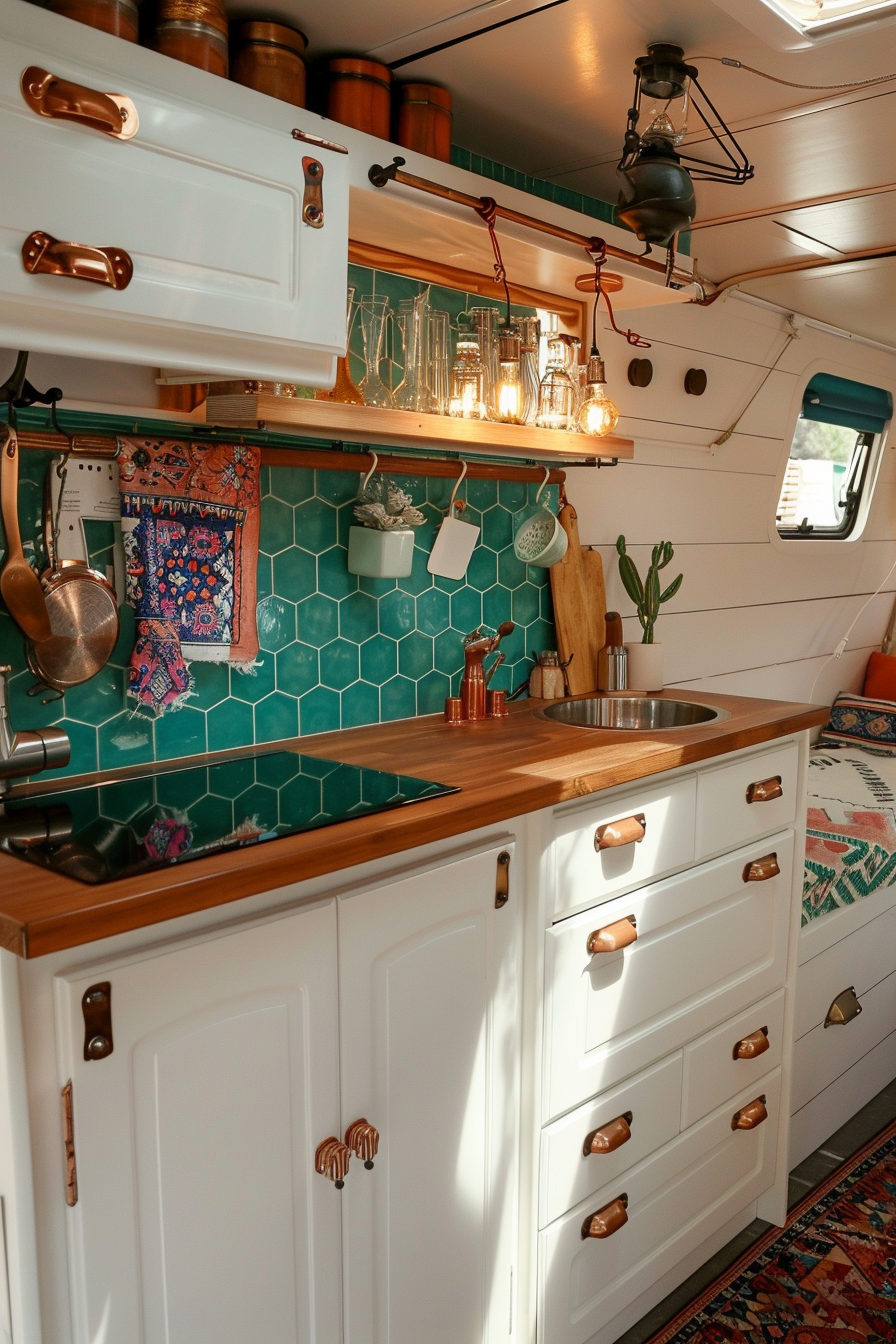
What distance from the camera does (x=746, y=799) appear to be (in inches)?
85.7

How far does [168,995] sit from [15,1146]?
0.69 ft

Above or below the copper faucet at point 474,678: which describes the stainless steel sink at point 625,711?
below

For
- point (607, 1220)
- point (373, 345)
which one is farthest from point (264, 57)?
point (607, 1220)

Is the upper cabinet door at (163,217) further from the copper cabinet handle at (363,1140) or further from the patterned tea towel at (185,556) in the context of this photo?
the copper cabinet handle at (363,1140)

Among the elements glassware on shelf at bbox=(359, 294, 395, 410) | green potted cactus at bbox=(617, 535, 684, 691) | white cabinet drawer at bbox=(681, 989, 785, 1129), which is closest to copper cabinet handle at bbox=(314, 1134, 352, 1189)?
white cabinet drawer at bbox=(681, 989, 785, 1129)

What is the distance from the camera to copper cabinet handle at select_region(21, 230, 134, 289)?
48.6 inches

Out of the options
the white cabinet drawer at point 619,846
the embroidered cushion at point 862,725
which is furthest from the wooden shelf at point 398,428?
the embroidered cushion at point 862,725

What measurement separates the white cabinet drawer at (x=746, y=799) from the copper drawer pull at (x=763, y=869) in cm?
5

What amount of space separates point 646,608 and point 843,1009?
1.09m

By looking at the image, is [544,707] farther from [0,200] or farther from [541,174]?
[0,200]

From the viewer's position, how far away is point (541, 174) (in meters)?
2.47

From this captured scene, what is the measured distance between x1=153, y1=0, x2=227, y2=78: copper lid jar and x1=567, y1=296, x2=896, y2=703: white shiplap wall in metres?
1.32

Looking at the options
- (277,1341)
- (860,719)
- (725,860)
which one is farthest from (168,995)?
(860,719)

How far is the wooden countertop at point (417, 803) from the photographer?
1.13 m
